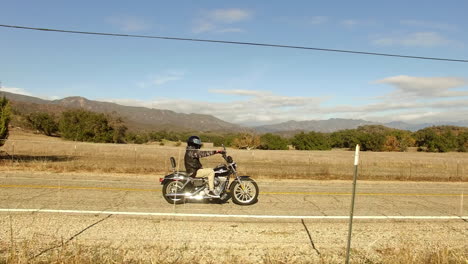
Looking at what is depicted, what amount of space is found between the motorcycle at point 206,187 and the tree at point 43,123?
297 feet

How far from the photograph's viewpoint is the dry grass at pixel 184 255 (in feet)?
16.6

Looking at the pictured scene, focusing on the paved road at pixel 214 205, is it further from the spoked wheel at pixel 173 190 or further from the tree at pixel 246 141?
the tree at pixel 246 141

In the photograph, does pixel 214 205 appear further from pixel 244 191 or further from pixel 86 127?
pixel 86 127

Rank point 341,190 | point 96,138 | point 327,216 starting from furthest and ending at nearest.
A: point 96,138
point 341,190
point 327,216

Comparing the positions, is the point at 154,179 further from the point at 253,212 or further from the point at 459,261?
the point at 459,261

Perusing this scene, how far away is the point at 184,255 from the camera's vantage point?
5.54 meters

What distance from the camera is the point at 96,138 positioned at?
7512 centimetres

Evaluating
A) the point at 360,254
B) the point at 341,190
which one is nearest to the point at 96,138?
the point at 341,190

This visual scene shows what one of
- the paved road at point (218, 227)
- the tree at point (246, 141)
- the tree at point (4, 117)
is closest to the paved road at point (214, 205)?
the paved road at point (218, 227)

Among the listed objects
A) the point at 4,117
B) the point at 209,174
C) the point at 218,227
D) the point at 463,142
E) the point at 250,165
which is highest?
the point at 463,142

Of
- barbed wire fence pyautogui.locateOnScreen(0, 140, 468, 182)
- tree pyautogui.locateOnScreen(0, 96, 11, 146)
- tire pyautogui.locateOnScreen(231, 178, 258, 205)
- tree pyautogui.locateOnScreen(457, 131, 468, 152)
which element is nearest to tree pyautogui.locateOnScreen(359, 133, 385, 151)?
tree pyautogui.locateOnScreen(457, 131, 468, 152)

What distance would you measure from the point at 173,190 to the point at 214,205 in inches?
49.8

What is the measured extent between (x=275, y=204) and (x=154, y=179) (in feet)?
21.1

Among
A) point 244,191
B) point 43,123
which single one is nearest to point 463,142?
point 244,191
